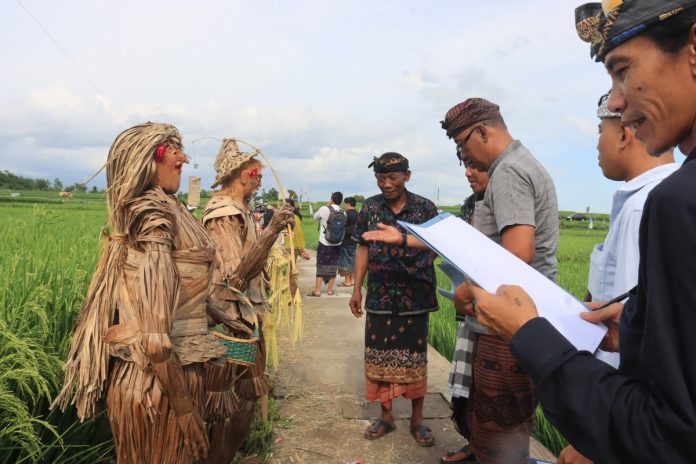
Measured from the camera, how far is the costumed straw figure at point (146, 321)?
1.81m

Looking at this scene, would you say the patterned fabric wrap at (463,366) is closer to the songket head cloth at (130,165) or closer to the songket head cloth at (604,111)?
the songket head cloth at (604,111)

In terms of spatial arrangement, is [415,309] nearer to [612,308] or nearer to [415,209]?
[415,209]

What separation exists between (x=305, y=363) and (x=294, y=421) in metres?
1.39

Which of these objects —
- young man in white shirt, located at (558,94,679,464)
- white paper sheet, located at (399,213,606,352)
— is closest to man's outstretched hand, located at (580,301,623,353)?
white paper sheet, located at (399,213,606,352)

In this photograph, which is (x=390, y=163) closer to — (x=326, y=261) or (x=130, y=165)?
(x=130, y=165)

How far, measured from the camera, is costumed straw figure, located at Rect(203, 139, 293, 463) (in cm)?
255

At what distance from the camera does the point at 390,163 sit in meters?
3.53

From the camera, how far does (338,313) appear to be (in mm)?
7375

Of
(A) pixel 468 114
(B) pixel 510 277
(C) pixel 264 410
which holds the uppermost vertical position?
(A) pixel 468 114

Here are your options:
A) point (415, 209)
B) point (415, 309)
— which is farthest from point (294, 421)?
point (415, 209)

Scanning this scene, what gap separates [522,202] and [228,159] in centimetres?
200

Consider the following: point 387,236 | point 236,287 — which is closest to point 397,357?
point 387,236

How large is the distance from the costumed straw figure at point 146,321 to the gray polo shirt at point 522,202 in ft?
4.35

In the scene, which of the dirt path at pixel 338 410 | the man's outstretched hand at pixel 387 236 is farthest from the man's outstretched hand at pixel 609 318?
the dirt path at pixel 338 410
